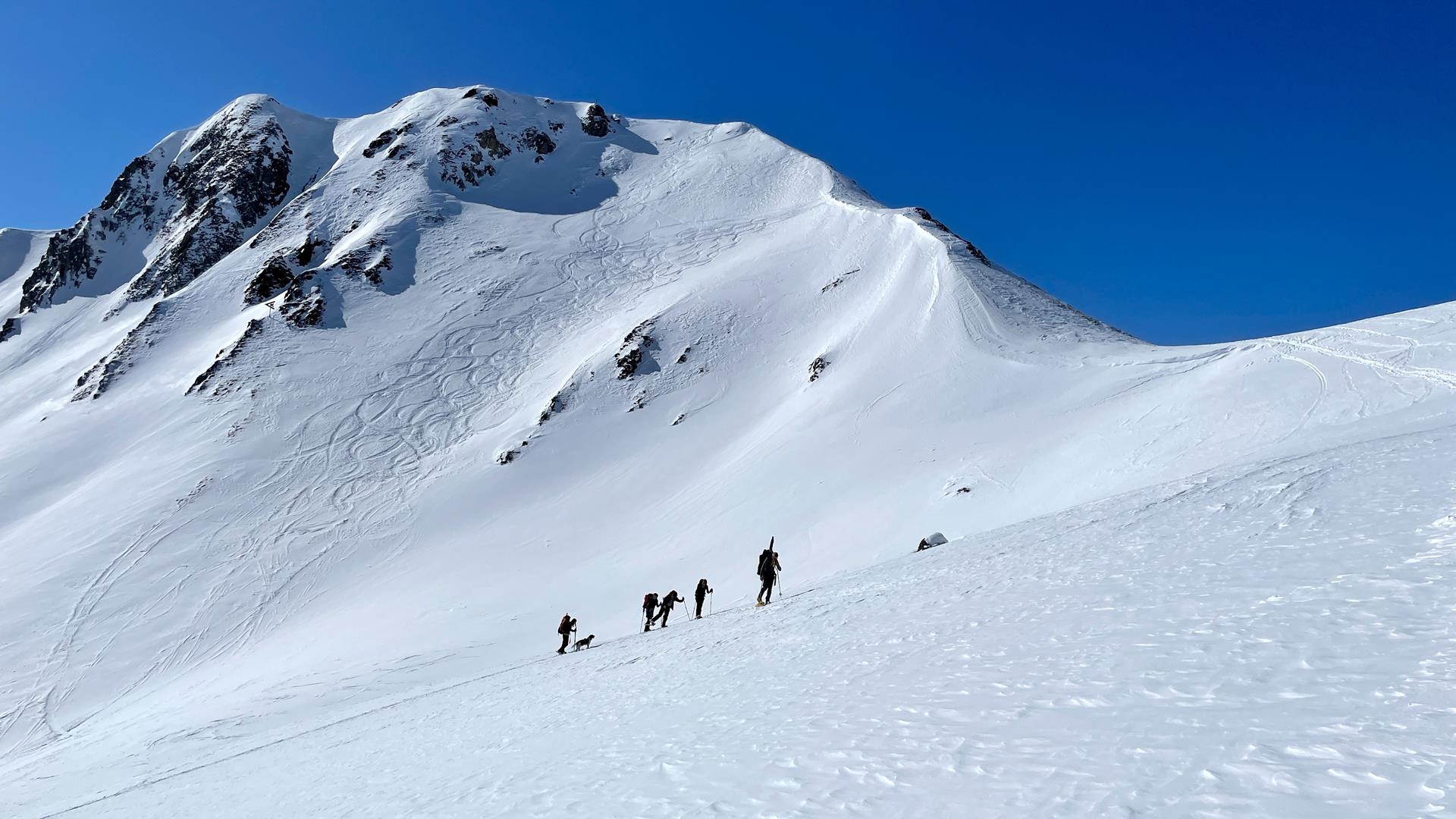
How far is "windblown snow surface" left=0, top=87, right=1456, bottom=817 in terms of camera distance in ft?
23.2

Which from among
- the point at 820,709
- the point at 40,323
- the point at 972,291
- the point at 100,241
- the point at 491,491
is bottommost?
the point at 820,709

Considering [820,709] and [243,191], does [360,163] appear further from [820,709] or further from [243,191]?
[820,709]

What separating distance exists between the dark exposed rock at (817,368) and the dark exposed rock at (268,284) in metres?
47.3

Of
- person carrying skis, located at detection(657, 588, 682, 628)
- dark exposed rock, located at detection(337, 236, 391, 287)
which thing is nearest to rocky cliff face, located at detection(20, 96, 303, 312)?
dark exposed rock, located at detection(337, 236, 391, 287)

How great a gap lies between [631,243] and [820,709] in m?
65.5

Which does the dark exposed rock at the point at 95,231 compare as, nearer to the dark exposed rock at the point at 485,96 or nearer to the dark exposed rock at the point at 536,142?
the dark exposed rock at the point at 485,96

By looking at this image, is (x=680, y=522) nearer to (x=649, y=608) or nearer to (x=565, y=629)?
(x=649, y=608)

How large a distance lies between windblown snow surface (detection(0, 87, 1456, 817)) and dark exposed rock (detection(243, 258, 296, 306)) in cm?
36

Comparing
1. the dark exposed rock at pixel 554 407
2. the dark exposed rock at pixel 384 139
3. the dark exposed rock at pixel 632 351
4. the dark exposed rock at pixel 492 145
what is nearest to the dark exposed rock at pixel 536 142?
the dark exposed rock at pixel 492 145

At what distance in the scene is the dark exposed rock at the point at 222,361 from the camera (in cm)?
5275

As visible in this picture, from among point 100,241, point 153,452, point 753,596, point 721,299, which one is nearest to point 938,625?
point 753,596

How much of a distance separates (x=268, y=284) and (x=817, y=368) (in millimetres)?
50891

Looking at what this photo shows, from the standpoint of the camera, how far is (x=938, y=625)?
37.1ft

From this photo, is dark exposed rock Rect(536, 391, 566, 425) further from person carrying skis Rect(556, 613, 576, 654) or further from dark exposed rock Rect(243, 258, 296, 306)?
dark exposed rock Rect(243, 258, 296, 306)
